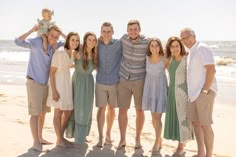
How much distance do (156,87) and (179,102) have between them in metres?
0.45

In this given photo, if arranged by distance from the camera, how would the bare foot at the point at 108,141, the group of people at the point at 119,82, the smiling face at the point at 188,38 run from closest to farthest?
the smiling face at the point at 188,38 < the group of people at the point at 119,82 < the bare foot at the point at 108,141

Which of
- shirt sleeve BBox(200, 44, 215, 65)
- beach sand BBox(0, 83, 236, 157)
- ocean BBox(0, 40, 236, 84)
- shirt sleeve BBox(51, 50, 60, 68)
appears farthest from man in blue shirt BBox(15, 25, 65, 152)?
ocean BBox(0, 40, 236, 84)

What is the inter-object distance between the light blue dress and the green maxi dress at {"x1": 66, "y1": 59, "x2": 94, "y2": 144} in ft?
2.99

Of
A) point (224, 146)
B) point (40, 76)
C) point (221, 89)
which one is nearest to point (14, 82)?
point (221, 89)

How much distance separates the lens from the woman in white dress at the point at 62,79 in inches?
205

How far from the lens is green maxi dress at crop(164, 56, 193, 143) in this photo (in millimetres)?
5109

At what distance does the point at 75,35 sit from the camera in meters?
5.28

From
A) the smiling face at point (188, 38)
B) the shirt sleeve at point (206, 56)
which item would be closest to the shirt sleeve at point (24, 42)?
the smiling face at point (188, 38)

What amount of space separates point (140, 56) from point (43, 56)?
154 cm

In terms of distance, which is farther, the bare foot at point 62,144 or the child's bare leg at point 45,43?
the bare foot at point 62,144

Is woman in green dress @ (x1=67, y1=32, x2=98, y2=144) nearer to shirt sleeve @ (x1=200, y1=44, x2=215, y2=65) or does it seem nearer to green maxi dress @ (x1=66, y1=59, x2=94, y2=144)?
green maxi dress @ (x1=66, y1=59, x2=94, y2=144)

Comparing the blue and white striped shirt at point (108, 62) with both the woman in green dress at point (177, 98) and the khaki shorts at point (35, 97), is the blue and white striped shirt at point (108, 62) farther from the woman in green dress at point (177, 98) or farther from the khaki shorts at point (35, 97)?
the khaki shorts at point (35, 97)

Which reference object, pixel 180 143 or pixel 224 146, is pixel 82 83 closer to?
pixel 180 143

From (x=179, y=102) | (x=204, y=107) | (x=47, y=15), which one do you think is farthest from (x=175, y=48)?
(x=47, y=15)
